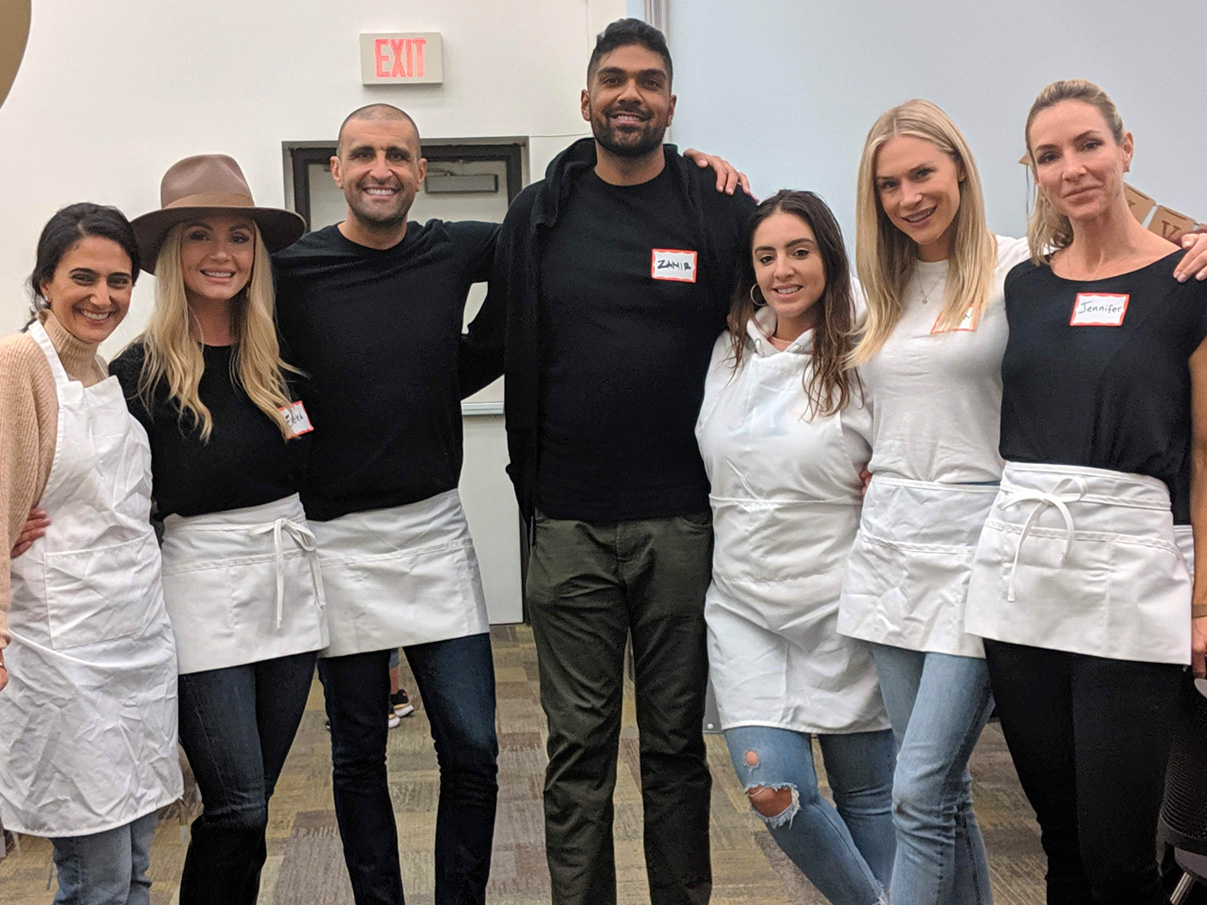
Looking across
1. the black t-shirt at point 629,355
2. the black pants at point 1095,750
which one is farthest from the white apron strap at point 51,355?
the black pants at point 1095,750

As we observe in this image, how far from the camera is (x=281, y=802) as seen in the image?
3.46 meters

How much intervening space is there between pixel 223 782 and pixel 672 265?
124 centimetres

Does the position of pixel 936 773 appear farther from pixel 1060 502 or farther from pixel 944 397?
pixel 944 397

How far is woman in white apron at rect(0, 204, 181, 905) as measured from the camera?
69.8 inches

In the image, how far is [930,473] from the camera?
1919 mm

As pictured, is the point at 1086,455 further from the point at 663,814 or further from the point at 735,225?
the point at 663,814

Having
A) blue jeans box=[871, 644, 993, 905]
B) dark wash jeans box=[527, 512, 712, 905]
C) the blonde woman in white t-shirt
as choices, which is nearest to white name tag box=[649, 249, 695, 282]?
the blonde woman in white t-shirt

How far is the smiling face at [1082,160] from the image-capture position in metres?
1.76

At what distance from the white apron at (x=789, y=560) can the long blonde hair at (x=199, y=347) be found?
0.82 metres

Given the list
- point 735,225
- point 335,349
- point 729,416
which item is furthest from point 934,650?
point 335,349

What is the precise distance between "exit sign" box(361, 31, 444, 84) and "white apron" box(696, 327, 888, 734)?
380 cm

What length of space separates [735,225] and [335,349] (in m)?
0.82

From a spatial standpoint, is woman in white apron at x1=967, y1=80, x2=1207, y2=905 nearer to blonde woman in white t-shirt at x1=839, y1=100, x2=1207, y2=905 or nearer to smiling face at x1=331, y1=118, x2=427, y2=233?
blonde woman in white t-shirt at x1=839, y1=100, x2=1207, y2=905

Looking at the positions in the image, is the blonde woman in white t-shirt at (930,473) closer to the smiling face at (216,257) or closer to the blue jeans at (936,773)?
the blue jeans at (936,773)
